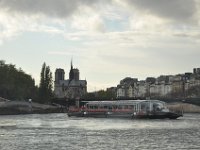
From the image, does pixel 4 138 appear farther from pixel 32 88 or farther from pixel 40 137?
pixel 32 88

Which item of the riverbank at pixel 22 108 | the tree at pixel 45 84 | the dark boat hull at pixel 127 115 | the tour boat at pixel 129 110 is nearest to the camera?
the dark boat hull at pixel 127 115

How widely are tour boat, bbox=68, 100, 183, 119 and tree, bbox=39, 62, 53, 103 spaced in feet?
114

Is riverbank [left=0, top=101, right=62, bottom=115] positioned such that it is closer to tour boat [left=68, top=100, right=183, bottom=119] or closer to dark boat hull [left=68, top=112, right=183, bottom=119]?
tour boat [left=68, top=100, right=183, bottom=119]

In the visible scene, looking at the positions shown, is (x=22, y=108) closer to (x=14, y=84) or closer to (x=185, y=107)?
(x=14, y=84)

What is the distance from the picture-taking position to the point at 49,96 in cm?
17938

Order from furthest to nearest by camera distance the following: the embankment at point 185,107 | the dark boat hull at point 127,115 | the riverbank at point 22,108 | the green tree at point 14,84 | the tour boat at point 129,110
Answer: the embankment at point 185,107 < the green tree at point 14,84 < the riverbank at point 22,108 < the tour boat at point 129,110 < the dark boat hull at point 127,115

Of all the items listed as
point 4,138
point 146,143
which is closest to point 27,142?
point 4,138

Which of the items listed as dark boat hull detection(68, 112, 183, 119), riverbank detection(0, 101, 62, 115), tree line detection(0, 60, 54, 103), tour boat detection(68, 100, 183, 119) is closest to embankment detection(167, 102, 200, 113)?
riverbank detection(0, 101, 62, 115)

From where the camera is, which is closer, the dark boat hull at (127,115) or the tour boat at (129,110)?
the dark boat hull at (127,115)

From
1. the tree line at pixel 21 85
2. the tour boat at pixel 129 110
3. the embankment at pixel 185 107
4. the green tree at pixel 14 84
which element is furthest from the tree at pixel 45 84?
the embankment at pixel 185 107

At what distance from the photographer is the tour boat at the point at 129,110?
114m

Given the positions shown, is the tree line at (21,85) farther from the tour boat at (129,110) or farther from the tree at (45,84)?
the tour boat at (129,110)

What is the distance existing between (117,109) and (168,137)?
68546 millimetres

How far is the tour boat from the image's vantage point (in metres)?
114
